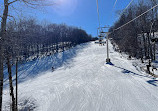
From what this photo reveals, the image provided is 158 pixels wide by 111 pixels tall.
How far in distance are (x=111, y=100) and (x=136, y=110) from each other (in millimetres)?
1284

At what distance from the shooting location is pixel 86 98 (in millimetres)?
5945

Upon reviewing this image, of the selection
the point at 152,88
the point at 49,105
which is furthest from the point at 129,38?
the point at 49,105

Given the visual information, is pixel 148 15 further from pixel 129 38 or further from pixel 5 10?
pixel 5 10

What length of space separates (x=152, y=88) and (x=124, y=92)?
1844 mm

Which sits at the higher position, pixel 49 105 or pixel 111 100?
pixel 111 100

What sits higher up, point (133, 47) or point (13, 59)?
point (133, 47)

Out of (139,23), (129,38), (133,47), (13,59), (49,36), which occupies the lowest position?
(13,59)

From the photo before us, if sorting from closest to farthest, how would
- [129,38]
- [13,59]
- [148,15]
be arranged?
1. [13,59]
2. [148,15]
3. [129,38]

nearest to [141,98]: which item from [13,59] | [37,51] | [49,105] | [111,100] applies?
[111,100]

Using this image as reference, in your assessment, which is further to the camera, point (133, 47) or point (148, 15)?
point (133, 47)

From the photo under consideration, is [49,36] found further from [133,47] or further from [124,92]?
[124,92]

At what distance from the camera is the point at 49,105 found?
5.91 meters

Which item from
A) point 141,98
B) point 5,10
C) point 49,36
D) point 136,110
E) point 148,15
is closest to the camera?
point 5,10

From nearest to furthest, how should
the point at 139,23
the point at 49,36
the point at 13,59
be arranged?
the point at 13,59 → the point at 139,23 → the point at 49,36
